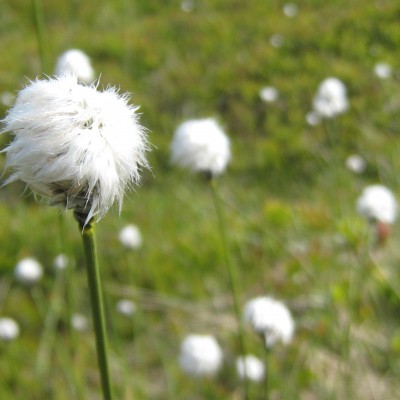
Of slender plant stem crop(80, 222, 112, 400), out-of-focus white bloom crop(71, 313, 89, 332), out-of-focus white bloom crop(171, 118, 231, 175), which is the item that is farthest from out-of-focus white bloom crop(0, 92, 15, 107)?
out-of-focus white bloom crop(71, 313, 89, 332)

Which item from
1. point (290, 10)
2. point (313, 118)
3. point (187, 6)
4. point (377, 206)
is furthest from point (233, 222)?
point (187, 6)

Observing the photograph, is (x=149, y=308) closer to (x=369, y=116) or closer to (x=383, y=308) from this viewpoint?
(x=383, y=308)

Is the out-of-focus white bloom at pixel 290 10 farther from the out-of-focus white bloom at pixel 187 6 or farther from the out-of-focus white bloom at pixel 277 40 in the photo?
the out-of-focus white bloom at pixel 187 6

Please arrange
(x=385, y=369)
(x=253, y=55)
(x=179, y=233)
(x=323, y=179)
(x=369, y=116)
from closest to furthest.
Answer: (x=385, y=369), (x=179, y=233), (x=323, y=179), (x=369, y=116), (x=253, y=55)

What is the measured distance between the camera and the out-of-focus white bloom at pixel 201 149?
1446mm

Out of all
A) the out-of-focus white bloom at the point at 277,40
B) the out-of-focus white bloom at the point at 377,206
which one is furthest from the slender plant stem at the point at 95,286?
the out-of-focus white bloom at the point at 277,40

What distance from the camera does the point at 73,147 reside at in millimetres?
591

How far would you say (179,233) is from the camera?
3.10 meters

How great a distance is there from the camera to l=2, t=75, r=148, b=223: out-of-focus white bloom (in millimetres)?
596

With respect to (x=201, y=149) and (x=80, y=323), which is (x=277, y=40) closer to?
(x=80, y=323)

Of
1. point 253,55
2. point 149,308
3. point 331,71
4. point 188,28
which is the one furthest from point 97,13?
point 149,308

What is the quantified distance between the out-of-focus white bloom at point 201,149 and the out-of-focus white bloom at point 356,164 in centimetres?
186

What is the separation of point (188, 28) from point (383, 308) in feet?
13.7

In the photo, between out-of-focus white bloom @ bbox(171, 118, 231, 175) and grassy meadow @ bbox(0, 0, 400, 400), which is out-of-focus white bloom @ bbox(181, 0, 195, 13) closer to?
grassy meadow @ bbox(0, 0, 400, 400)
